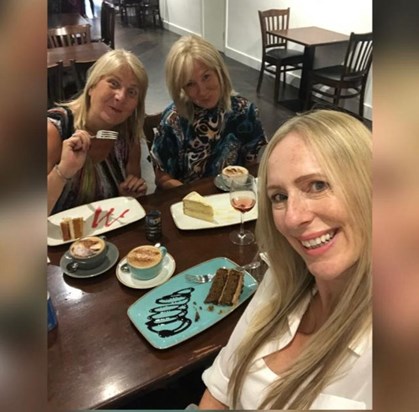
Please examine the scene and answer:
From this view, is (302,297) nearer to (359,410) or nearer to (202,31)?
(359,410)

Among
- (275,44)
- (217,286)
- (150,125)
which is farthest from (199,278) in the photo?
(275,44)

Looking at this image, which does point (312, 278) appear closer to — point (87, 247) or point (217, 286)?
point (217, 286)

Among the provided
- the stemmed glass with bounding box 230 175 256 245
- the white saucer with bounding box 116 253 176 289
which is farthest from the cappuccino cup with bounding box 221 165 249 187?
the white saucer with bounding box 116 253 176 289

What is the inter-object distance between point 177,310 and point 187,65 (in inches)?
29.4

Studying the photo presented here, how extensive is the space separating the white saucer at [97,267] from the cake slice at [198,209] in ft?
0.73

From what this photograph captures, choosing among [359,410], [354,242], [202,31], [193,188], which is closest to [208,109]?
[193,188]

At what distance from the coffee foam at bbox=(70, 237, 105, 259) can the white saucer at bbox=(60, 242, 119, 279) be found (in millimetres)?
24

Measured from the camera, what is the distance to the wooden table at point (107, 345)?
56 cm

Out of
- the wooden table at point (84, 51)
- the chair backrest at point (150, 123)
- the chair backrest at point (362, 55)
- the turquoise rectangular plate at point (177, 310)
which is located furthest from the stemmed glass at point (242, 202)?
the wooden table at point (84, 51)

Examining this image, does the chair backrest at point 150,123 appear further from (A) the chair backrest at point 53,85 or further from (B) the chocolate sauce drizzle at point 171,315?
(B) the chocolate sauce drizzle at point 171,315

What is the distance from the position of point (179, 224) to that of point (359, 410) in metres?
0.68

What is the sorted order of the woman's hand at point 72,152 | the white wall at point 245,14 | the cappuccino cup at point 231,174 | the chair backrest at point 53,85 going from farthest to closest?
the cappuccino cup at point 231,174 < the woman's hand at point 72,152 < the white wall at point 245,14 < the chair backrest at point 53,85

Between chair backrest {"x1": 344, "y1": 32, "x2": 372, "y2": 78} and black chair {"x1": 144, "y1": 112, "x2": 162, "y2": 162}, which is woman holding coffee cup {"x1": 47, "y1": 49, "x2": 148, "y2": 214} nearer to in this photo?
black chair {"x1": 144, "y1": 112, "x2": 162, "y2": 162}

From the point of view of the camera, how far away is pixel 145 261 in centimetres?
80
